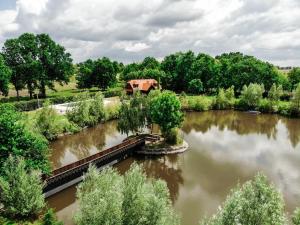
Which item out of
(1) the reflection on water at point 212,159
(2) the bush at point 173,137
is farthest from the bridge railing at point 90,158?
(2) the bush at point 173,137

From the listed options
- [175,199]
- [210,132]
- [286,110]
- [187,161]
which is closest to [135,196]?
[175,199]

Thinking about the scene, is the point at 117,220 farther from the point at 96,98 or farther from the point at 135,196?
the point at 96,98

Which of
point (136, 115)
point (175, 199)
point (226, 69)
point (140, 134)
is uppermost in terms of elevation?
point (226, 69)

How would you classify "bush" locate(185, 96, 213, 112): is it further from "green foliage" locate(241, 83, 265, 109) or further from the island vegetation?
"green foliage" locate(241, 83, 265, 109)

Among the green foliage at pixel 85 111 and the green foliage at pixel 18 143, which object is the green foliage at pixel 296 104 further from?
the green foliage at pixel 18 143

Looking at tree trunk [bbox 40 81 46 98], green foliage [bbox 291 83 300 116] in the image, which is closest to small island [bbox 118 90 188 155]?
green foliage [bbox 291 83 300 116]

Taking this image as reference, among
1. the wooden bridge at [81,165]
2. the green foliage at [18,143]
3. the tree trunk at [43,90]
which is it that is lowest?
the wooden bridge at [81,165]
